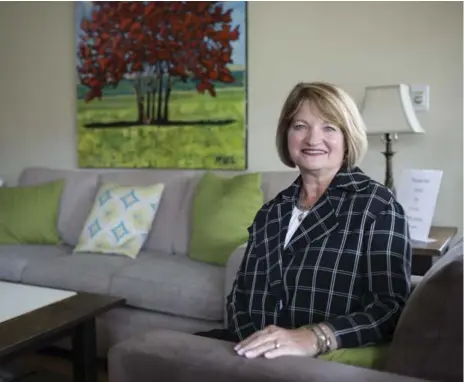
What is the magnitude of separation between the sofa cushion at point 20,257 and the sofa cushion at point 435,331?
206 centimetres

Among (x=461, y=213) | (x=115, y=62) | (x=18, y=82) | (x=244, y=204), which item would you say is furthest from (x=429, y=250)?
(x=18, y=82)

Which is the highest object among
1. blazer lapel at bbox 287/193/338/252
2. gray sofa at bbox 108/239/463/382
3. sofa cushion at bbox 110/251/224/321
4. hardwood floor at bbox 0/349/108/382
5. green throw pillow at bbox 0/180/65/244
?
blazer lapel at bbox 287/193/338/252

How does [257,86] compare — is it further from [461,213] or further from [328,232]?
[328,232]

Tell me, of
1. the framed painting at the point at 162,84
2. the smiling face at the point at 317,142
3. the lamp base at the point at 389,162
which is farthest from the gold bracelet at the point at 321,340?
the framed painting at the point at 162,84

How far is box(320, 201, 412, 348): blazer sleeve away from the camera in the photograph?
1.24m

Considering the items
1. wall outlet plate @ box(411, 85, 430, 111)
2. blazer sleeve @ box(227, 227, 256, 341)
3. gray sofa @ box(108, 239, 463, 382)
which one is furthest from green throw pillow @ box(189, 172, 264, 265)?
gray sofa @ box(108, 239, 463, 382)

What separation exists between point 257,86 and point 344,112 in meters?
1.71

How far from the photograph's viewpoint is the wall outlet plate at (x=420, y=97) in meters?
2.69

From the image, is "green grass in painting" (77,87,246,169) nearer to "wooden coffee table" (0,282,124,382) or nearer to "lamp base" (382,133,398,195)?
"lamp base" (382,133,398,195)

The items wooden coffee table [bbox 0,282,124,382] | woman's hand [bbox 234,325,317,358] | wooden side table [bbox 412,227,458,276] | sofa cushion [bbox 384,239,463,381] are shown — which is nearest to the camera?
sofa cushion [bbox 384,239,463,381]

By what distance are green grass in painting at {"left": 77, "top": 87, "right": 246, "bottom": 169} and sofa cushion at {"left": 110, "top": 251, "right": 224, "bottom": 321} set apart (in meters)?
0.87

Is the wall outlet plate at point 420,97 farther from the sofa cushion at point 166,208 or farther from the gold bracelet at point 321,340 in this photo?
the gold bracelet at point 321,340

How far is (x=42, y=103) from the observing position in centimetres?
377

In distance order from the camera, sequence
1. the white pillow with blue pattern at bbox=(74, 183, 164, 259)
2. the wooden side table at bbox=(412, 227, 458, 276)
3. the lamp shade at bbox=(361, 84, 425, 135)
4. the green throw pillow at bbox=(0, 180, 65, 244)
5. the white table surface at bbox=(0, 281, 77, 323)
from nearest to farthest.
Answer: the white table surface at bbox=(0, 281, 77, 323)
the wooden side table at bbox=(412, 227, 458, 276)
the lamp shade at bbox=(361, 84, 425, 135)
the white pillow with blue pattern at bbox=(74, 183, 164, 259)
the green throw pillow at bbox=(0, 180, 65, 244)
